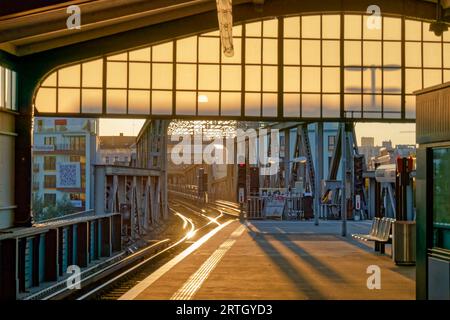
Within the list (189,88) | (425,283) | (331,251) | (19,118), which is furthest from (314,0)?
(425,283)

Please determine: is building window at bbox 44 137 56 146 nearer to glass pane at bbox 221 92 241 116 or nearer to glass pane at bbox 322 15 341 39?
glass pane at bbox 221 92 241 116

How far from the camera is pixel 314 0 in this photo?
76.4 ft

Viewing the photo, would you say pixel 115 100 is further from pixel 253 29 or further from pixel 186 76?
pixel 253 29

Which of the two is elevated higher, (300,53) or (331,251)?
(300,53)

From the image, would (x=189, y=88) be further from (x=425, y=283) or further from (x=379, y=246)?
(x=425, y=283)

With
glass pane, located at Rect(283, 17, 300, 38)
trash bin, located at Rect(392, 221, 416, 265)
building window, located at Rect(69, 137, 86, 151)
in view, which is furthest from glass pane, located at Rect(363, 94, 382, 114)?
building window, located at Rect(69, 137, 86, 151)

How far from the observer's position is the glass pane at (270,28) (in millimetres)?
23750

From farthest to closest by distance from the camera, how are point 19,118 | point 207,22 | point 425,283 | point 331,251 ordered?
point 207,22 → point 331,251 → point 19,118 → point 425,283

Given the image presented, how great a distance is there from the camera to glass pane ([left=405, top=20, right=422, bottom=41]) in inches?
959

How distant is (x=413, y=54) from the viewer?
2425 centimetres

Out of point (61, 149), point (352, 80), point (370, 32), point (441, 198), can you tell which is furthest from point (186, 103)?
point (61, 149)

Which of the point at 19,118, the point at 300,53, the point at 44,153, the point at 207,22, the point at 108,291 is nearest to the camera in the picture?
the point at 108,291
